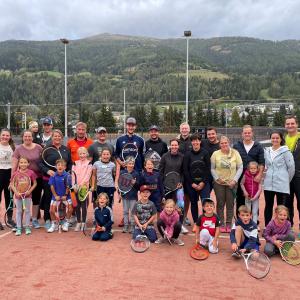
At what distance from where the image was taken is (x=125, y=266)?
5.41 m

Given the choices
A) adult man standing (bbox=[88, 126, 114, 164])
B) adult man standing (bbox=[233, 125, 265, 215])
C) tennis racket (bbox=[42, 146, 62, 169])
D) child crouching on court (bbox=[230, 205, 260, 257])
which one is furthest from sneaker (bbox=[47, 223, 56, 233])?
adult man standing (bbox=[233, 125, 265, 215])

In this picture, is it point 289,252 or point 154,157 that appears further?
point 154,157

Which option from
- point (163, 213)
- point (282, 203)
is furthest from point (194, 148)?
point (282, 203)

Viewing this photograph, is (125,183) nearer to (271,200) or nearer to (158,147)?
(158,147)

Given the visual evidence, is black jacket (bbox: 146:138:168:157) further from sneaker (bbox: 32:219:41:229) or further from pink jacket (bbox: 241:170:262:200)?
sneaker (bbox: 32:219:41:229)

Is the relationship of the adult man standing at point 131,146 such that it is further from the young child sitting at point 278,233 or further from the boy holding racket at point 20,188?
the young child sitting at point 278,233

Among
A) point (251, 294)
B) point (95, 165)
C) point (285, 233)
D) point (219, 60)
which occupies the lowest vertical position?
point (251, 294)

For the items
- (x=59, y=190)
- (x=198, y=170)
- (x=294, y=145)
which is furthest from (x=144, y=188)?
(x=294, y=145)

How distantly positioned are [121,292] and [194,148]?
3.03 m

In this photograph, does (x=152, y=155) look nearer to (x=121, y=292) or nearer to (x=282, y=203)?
(x=282, y=203)

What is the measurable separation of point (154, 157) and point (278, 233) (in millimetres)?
2401

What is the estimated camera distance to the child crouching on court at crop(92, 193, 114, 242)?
661 centimetres

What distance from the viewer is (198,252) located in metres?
5.91

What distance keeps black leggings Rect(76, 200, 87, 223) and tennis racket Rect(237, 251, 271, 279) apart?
2990mm
